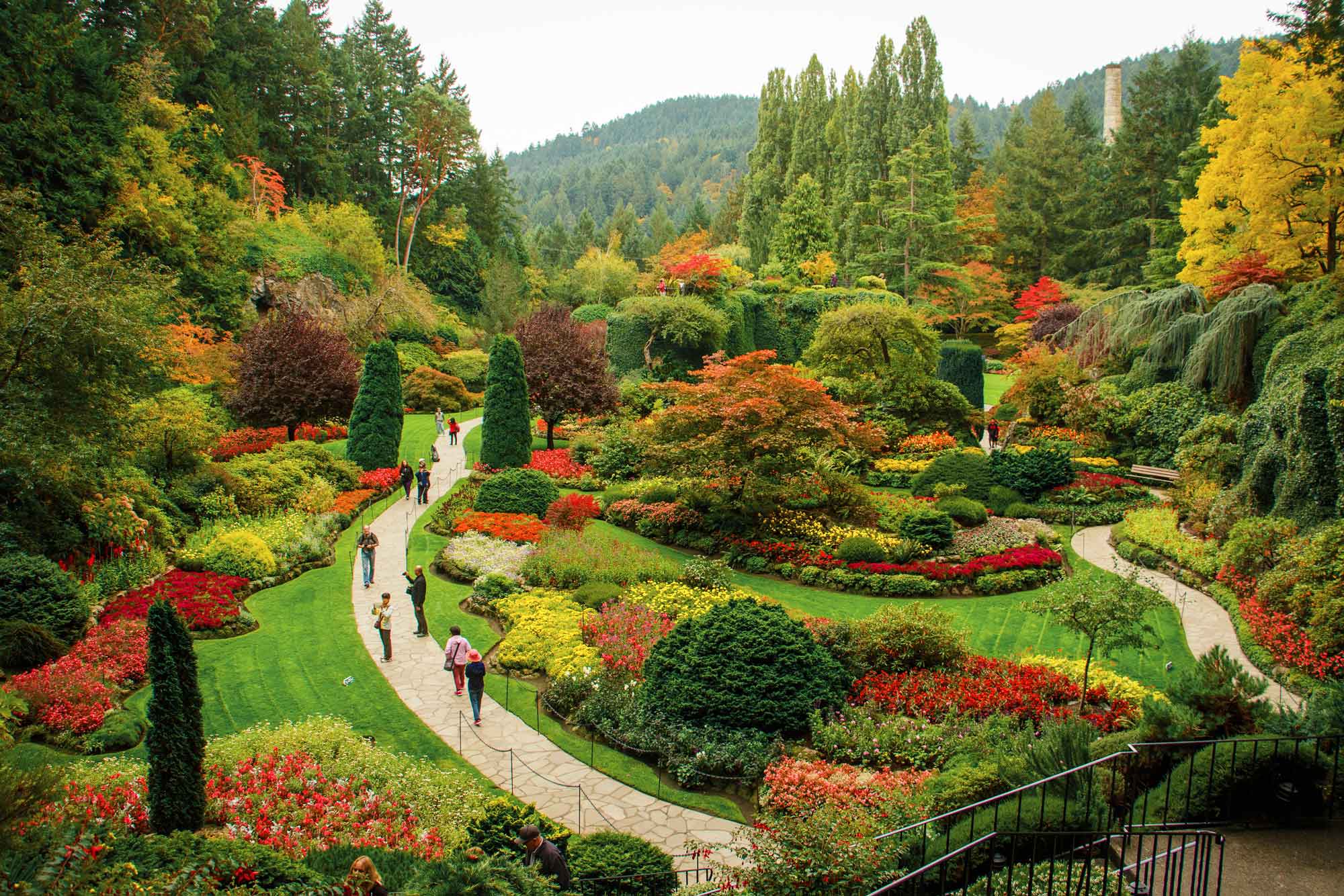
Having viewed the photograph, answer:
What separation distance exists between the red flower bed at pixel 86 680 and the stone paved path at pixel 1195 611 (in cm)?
1407

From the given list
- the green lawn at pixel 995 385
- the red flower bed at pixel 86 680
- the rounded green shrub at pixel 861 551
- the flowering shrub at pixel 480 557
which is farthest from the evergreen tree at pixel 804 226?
the red flower bed at pixel 86 680

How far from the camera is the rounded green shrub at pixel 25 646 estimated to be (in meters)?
11.2

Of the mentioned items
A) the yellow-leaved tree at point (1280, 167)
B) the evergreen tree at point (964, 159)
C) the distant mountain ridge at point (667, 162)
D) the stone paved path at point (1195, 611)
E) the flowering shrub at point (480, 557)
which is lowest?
the stone paved path at point (1195, 611)

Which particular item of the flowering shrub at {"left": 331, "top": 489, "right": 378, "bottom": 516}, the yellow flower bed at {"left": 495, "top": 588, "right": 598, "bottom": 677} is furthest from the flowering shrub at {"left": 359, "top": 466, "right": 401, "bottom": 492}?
the yellow flower bed at {"left": 495, "top": 588, "right": 598, "bottom": 677}

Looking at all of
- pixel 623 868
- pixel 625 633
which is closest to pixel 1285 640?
pixel 625 633

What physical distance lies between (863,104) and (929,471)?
31664 millimetres

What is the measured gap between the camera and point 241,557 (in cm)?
1625

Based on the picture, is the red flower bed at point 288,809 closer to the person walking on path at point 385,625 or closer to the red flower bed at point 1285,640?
the person walking on path at point 385,625

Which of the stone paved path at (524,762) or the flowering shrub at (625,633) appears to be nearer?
the stone paved path at (524,762)

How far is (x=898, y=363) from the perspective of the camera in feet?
95.5

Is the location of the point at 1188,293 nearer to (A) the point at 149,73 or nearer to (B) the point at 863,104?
(B) the point at 863,104

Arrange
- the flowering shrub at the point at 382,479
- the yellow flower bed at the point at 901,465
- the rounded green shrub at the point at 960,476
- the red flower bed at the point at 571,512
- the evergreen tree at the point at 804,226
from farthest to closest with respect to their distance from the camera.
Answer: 1. the evergreen tree at the point at 804,226
2. the yellow flower bed at the point at 901,465
3. the rounded green shrub at the point at 960,476
4. the flowering shrub at the point at 382,479
5. the red flower bed at the point at 571,512

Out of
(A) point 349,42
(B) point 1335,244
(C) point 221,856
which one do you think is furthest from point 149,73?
(B) point 1335,244

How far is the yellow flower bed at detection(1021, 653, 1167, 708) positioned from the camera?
1114 cm
